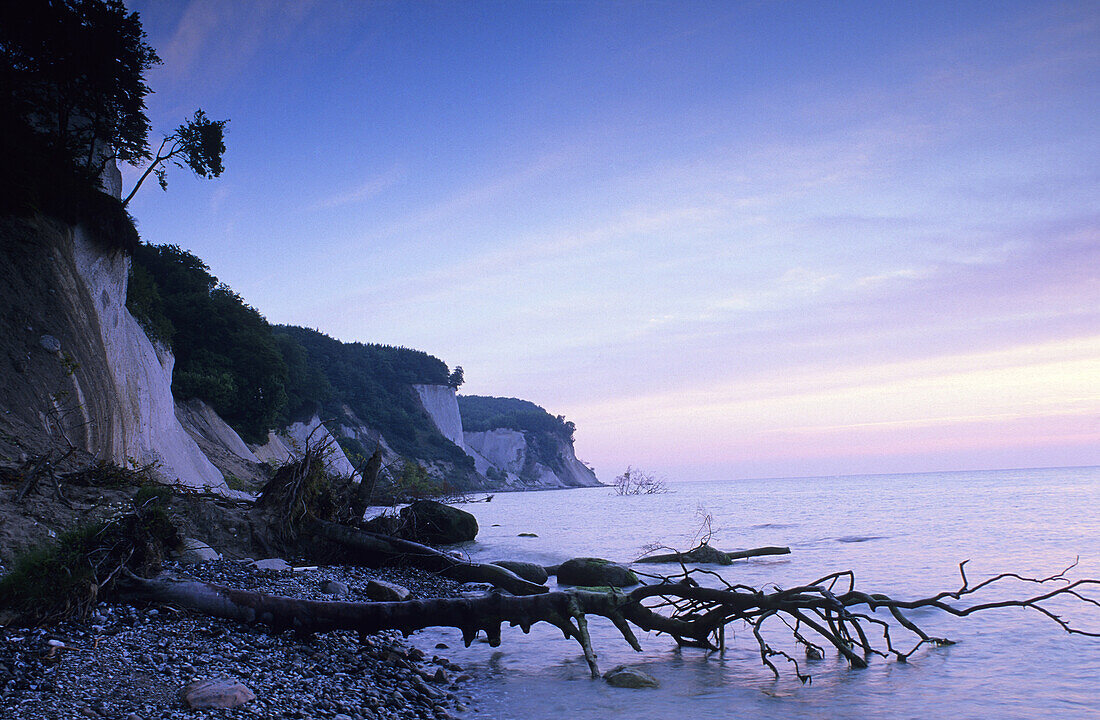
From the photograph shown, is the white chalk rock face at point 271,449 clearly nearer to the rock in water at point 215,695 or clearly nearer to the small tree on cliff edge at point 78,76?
the small tree on cliff edge at point 78,76

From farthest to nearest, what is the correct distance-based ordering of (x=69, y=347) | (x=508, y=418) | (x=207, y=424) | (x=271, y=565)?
(x=508, y=418) < (x=207, y=424) < (x=69, y=347) < (x=271, y=565)

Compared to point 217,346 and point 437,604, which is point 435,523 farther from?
point 217,346

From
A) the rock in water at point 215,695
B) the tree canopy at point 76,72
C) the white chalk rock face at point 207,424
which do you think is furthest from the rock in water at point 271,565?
the white chalk rock face at point 207,424

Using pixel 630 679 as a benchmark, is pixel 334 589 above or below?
above

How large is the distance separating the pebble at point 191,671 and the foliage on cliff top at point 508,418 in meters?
112

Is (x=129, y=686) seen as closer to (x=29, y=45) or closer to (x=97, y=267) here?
(x=97, y=267)

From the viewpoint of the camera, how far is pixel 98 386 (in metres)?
14.5

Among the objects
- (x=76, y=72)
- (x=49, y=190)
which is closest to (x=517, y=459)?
(x=76, y=72)

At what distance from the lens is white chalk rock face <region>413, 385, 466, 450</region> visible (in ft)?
293

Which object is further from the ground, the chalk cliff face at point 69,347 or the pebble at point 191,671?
the chalk cliff face at point 69,347

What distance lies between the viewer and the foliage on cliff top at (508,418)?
393 feet

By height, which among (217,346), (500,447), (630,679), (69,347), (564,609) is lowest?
(500,447)

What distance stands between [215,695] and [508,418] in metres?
119

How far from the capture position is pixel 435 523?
16031 mm
